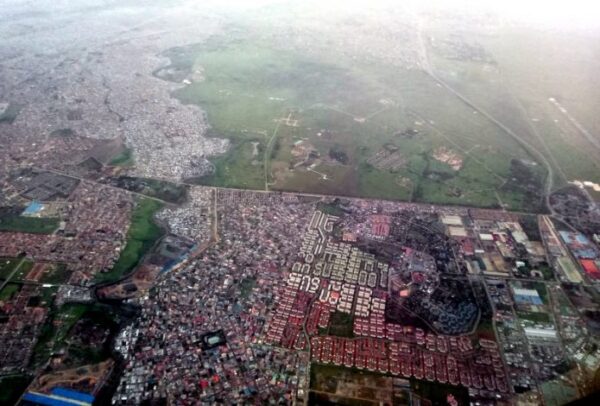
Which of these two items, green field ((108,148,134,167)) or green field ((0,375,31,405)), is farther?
green field ((108,148,134,167))

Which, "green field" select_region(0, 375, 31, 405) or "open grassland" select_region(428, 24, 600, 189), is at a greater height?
"green field" select_region(0, 375, 31, 405)

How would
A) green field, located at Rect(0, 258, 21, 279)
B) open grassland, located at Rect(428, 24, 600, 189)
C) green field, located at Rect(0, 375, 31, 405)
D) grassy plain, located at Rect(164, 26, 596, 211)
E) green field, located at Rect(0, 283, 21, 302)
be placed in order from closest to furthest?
green field, located at Rect(0, 375, 31, 405)
green field, located at Rect(0, 283, 21, 302)
green field, located at Rect(0, 258, 21, 279)
grassy plain, located at Rect(164, 26, 596, 211)
open grassland, located at Rect(428, 24, 600, 189)

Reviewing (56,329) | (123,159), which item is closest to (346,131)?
(123,159)

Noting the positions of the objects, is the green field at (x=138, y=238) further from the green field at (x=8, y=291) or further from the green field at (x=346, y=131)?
the green field at (x=346, y=131)

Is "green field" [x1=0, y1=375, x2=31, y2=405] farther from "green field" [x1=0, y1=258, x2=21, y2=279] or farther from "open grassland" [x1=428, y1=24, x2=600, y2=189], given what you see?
"open grassland" [x1=428, y1=24, x2=600, y2=189]

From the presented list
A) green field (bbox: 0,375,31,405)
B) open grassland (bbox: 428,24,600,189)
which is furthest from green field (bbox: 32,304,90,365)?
open grassland (bbox: 428,24,600,189)

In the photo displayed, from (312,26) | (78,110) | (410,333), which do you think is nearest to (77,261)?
(410,333)

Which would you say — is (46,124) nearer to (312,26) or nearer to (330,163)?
(330,163)
